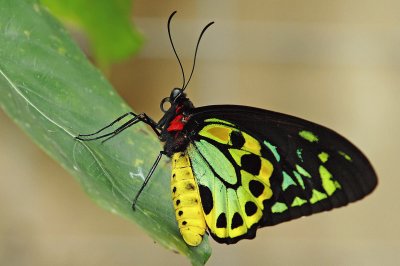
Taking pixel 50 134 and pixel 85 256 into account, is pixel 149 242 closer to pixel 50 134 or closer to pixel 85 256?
pixel 85 256

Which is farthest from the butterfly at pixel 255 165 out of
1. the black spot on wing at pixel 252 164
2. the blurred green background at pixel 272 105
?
the blurred green background at pixel 272 105

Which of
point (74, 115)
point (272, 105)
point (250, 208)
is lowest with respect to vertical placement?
point (74, 115)

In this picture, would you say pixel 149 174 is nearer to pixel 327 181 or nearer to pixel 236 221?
pixel 236 221

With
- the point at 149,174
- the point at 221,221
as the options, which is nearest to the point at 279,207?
the point at 221,221

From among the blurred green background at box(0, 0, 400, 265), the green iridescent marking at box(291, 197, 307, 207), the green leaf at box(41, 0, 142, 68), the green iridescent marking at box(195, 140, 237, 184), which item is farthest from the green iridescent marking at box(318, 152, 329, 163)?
the blurred green background at box(0, 0, 400, 265)

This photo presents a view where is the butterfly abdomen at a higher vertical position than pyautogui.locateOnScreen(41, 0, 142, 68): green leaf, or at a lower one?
lower

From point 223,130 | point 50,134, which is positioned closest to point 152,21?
point 223,130

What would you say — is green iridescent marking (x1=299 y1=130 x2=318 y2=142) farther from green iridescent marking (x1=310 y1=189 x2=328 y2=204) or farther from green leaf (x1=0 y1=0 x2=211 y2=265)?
green leaf (x1=0 y1=0 x2=211 y2=265)
